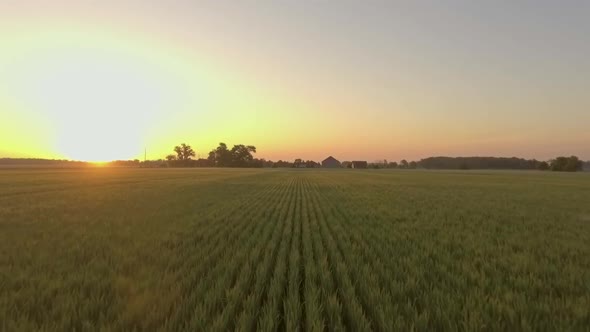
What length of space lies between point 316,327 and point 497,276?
162 inches

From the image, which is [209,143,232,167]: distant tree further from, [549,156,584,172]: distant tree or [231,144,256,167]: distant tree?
[549,156,584,172]: distant tree

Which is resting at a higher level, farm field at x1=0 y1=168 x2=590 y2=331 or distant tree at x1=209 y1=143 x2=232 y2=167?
distant tree at x1=209 y1=143 x2=232 y2=167

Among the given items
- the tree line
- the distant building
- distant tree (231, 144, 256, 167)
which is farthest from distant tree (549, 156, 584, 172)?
distant tree (231, 144, 256, 167)

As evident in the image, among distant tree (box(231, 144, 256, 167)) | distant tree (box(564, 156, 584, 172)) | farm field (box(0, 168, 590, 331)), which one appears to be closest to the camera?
farm field (box(0, 168, 590, 331))

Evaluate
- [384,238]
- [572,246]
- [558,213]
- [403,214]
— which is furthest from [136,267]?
[558,213]

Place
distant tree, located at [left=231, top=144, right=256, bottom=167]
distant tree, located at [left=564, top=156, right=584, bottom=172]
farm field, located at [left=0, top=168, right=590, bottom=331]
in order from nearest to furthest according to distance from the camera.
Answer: farm field, located at [left=0, top=168, right=590, bottom=331], distant tree, located at [left=564, top=156, right=584, bottom=172], distant tree, located at [left=231, top=144, right=256, bottom=167]

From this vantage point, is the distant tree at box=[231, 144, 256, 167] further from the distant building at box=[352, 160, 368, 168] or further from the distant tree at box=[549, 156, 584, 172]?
the distant tree at box=[549, 156, 584, 172]

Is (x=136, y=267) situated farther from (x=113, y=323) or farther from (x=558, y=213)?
(x=558, y=213)

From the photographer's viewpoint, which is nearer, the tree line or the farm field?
the farm field

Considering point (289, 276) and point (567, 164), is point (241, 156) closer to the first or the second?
point (567, 164)

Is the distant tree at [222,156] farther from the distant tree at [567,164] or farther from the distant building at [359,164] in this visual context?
the distant tree at [567,164]

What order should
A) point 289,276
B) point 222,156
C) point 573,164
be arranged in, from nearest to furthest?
1. point 289,276
2. point 573,164
3. point 222,156

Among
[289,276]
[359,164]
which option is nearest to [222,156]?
[359,164]

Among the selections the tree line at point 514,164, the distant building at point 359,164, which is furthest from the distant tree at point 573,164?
the distant building at point 359,164
